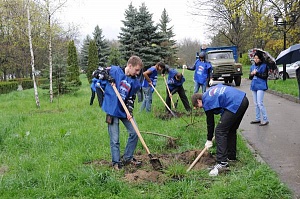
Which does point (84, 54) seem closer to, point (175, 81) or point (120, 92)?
point (175, 81)

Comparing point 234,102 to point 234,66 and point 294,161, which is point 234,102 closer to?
point 294,161

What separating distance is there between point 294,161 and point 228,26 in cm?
3451

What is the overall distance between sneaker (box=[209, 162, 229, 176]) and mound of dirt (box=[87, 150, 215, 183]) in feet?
0.97

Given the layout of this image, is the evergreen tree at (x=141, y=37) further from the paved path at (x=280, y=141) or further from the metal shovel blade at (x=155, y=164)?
the metal shovel blade at (x=155, y=164)

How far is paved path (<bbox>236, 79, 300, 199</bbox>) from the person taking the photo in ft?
15.7

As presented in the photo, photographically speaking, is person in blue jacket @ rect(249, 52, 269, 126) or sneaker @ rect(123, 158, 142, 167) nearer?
sneaker @ rect(123, 158, 142, 167)

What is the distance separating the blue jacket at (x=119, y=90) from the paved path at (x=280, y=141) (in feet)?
7.93

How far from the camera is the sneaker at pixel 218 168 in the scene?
4684mm

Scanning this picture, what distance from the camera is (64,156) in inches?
230

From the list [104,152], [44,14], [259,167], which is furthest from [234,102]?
[44,14]

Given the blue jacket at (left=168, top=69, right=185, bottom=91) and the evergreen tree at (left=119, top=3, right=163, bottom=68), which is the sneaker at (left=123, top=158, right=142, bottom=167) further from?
the evergreen tree at (left=119, top=3, right=163, bottom=68)

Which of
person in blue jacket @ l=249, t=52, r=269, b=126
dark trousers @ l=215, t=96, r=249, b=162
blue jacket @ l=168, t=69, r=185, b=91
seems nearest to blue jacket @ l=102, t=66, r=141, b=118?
dark trousers @ l=215, t=96, r=249, b=162

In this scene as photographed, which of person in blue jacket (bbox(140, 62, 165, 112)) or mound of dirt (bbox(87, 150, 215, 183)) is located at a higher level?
person in blue jacket (bbox(140, 62, 165, 112))

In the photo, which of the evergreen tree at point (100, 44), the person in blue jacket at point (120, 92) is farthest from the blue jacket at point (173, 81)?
the evergreen tree at point (100, 44)
